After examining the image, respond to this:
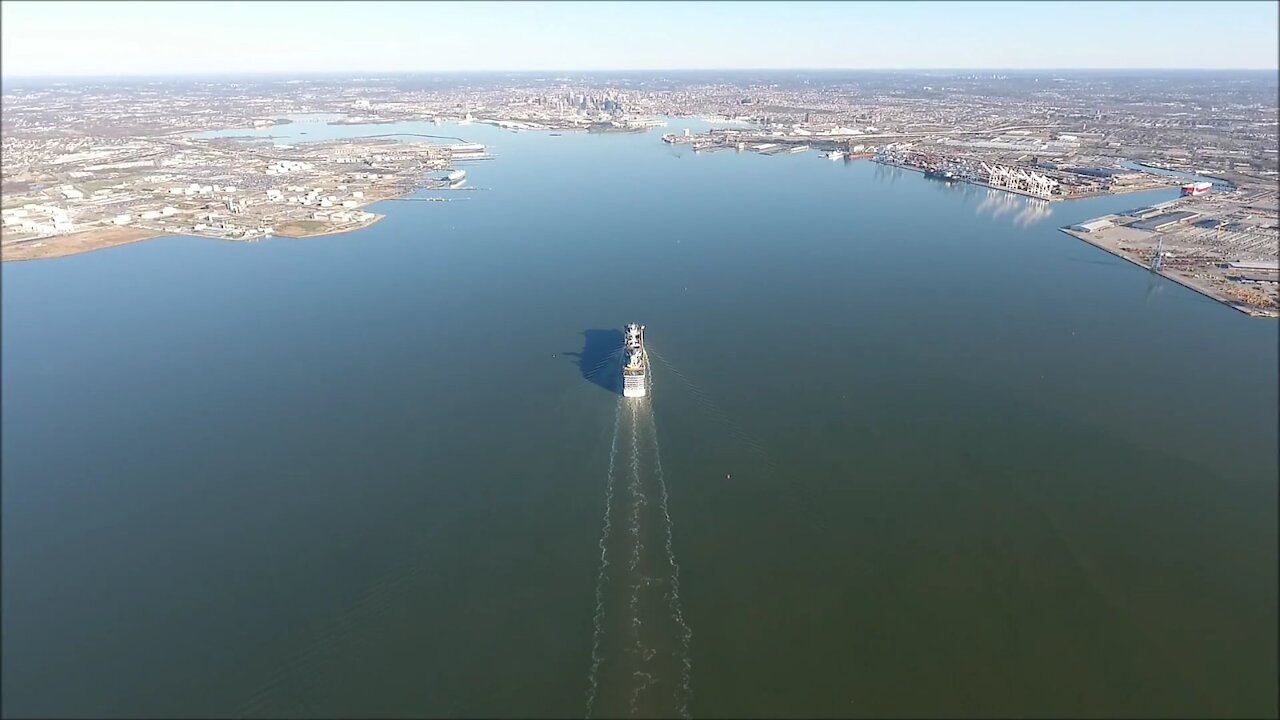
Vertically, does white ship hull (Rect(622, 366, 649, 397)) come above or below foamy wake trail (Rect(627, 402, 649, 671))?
above

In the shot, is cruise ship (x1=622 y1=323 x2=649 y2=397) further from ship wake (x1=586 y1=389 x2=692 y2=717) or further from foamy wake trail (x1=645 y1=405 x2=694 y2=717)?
ship wake (x1=586 y1=389 x2=692 y2=717)

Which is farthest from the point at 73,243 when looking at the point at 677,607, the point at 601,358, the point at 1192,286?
the point at 1192,286

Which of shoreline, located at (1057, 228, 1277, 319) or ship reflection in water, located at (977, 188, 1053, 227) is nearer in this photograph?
shoreline, located at (1057, 228, 1277, 319)

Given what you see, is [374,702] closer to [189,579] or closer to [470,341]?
[189,579]

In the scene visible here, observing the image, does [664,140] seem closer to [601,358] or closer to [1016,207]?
[1016,207]

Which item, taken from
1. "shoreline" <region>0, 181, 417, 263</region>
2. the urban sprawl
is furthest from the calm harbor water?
"shoreline" <region>0, 181, 417, 263</region>

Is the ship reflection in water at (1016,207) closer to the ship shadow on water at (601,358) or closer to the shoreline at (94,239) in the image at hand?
the ship shadow on water at (601,358)
